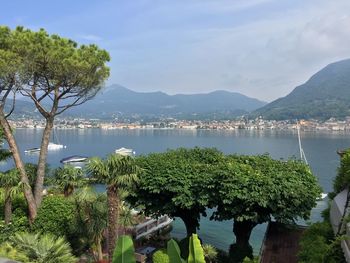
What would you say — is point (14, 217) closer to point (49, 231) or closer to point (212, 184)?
point (49, 231)

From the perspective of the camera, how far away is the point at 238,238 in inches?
695

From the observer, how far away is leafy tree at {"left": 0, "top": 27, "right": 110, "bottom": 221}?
1603 centimetres

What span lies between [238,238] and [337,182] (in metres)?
5.50

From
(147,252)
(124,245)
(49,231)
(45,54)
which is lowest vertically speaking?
(147,252)

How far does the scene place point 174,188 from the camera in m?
16.3

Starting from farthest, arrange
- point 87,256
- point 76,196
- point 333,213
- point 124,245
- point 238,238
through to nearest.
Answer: point 238,238 < point 87,256 < point 76,196 < point 333,213 < point 124,245

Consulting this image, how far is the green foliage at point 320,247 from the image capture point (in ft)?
29.8

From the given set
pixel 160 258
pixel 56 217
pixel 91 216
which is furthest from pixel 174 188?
pixel 56 217

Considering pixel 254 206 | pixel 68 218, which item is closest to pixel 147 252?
pixel 68 218

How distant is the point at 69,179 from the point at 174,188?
4923mm

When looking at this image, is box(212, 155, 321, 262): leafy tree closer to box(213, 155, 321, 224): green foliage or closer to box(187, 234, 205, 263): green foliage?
box(213, 155, 321, 224): green foliage

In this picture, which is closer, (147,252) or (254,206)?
(254,206)

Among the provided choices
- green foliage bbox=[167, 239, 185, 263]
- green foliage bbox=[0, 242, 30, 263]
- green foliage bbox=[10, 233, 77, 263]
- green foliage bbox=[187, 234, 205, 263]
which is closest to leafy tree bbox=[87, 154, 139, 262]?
green foliage bbox=[10, 233, 77, 263]

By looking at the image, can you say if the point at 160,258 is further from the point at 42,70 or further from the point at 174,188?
the point at 42,70
